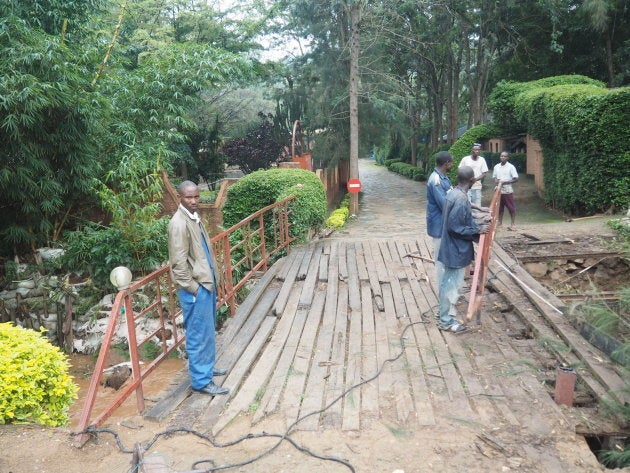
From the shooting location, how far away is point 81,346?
9.54 m

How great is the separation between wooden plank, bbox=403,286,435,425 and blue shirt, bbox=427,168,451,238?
1.03 m

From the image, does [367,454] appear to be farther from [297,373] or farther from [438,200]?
[438,200]

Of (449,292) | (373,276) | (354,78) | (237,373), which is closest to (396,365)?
(449,292)

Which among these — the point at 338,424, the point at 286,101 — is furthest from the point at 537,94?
the point at 338,424

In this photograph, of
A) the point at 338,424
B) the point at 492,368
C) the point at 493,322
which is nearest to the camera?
the point at 338,424

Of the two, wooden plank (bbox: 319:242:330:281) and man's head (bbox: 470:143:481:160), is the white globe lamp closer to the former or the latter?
wooden plank (bbox: 319:242:330:281)

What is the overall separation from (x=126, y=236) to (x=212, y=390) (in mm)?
6382

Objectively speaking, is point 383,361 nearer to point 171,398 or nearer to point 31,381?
point 171,398

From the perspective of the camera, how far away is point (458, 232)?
5266mm

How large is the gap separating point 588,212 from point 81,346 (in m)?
12.3

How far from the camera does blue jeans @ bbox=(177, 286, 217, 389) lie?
4.16m

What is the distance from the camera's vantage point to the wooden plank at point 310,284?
665cm

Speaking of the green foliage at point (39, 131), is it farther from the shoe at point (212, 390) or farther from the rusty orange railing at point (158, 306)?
the shoe at point (212, 390)

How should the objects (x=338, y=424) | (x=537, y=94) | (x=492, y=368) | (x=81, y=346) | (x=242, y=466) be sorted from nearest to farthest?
(x=242, y=466), (x=338, y=424), (x=492, y=368), (x=81, y=346), (x=537, y=94)
